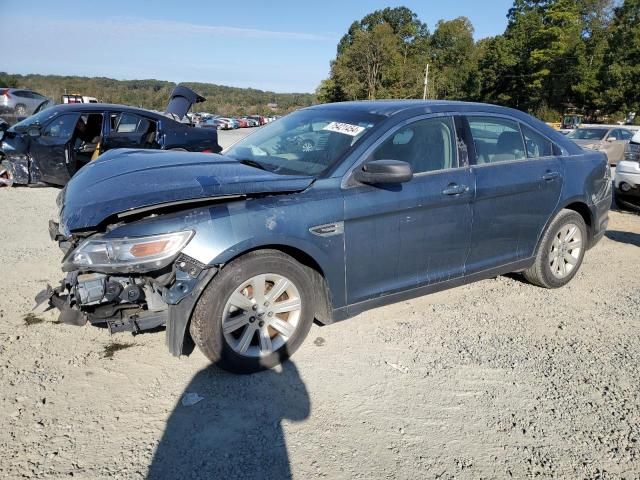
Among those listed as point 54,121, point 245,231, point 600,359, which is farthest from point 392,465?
point 54,121

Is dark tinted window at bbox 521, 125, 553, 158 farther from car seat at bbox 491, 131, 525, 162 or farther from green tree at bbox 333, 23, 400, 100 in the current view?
green tree at bbox 333, 23, 400, 100

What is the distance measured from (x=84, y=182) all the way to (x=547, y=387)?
3311 mm

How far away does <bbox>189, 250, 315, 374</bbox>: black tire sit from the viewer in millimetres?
2877

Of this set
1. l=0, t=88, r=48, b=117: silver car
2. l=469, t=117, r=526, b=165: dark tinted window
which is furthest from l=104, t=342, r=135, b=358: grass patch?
l=0, t=88, r=48, b=117: silver car

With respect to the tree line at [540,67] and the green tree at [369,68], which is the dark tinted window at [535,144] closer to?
the tree line at [540,67]

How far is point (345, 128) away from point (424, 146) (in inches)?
23.9

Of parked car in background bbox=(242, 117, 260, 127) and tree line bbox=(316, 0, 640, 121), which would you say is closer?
tree line bbox=(316, 0, 640, 121)

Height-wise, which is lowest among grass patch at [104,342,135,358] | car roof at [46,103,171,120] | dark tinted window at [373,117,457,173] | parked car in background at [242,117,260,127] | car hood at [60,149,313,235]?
parked car in background at [242,117,260,127]

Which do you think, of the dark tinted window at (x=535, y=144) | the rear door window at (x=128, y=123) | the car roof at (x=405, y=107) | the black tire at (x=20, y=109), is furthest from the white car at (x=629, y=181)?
the black tire at (x=20, y=109)

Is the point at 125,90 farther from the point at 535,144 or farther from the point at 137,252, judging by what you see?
the point at 137,252

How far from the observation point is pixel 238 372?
309cm

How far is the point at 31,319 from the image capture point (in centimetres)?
374

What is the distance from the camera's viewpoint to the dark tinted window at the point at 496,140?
402 centimetres

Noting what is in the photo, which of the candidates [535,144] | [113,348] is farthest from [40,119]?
[535,144]
